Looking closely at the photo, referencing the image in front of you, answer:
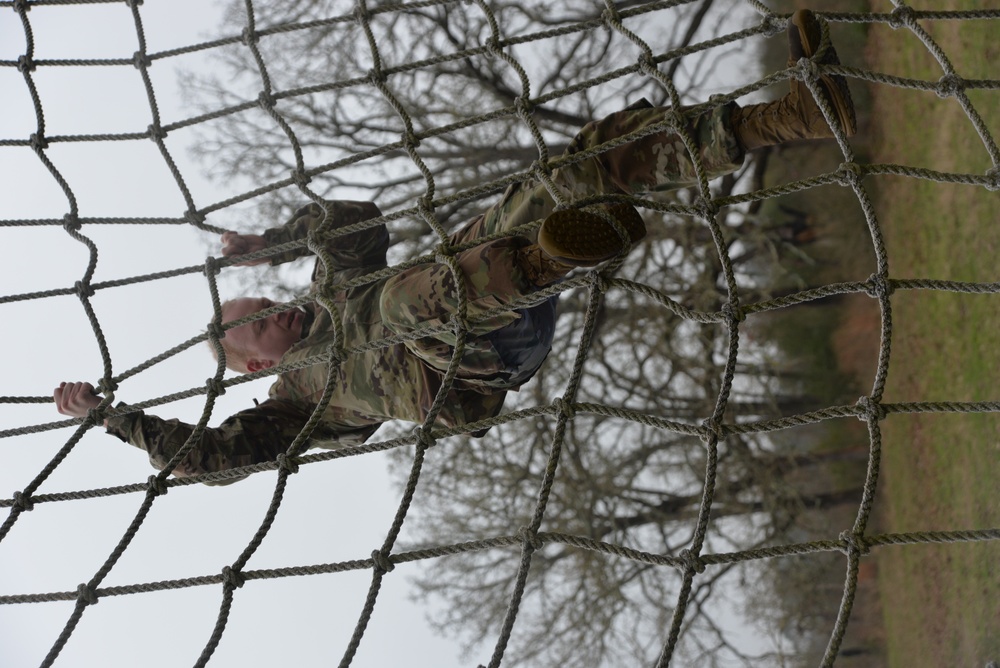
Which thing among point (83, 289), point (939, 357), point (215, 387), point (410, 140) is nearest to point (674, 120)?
point (410, 140)

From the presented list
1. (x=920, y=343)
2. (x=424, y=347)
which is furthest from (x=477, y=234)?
(x=920, y=343)

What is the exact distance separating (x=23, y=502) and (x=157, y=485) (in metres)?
0.33

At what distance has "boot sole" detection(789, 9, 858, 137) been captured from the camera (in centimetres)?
160

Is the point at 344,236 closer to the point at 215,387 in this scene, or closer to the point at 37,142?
the point at 215,387

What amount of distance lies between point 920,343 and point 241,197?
148 inches

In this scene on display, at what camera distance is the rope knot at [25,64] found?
255cm

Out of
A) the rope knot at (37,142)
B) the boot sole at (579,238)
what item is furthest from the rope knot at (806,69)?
the rope knot at (37,142)

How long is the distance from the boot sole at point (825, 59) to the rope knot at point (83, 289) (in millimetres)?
1798

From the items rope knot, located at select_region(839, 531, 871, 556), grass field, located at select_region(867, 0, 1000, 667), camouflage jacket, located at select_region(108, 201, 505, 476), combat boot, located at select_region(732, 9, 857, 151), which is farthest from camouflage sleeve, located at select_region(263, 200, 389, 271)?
grass field, located at select_region(867, 0, 1000, 667)

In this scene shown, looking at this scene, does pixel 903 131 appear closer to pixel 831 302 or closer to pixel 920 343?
pixel 920 343

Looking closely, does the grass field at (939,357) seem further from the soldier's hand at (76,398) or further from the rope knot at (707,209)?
the soldier's hand at (76,398)

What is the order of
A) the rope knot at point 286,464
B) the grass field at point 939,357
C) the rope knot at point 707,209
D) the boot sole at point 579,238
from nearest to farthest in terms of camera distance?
the boot sole at point 579,238 → the rope knot at point 707,209 → the rope knot at point 286,464 → the grass field at point 939,357

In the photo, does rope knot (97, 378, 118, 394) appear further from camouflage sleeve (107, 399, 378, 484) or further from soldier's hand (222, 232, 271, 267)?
soldier's hand (222, 232, 271, 267)

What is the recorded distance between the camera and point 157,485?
6.09 ft
